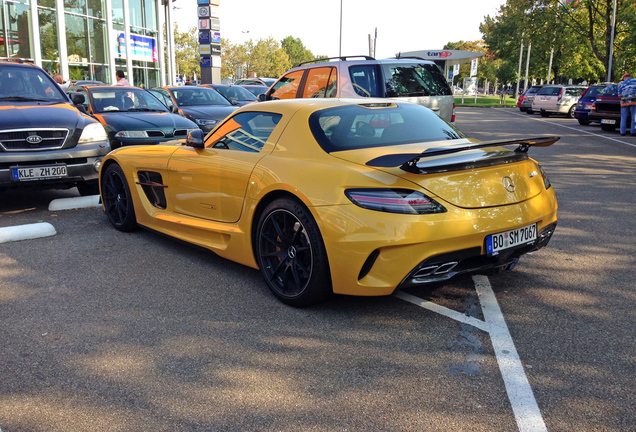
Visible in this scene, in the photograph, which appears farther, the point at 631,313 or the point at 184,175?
the point at 184,175

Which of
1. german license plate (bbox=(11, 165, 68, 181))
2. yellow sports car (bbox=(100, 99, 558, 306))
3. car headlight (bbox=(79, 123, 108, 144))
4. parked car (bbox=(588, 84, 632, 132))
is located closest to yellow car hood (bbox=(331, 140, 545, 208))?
yellow sports car (bbox=(100, 99, 558, 306))

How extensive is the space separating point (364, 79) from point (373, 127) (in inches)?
213

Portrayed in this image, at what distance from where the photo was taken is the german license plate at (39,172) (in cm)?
660

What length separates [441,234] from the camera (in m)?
3.39

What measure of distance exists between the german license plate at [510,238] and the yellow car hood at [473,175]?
0.63 ft

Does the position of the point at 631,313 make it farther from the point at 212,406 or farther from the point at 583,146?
the point at 583,146

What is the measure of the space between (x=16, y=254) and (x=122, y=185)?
1243 millimetres

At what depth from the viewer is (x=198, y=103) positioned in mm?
13633

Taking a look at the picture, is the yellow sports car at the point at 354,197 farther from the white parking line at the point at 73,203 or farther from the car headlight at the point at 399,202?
the white parking line at the point at 73,203

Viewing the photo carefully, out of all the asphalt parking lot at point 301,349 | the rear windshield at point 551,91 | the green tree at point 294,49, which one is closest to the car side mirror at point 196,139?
the asphalt parking lot at point 301,349

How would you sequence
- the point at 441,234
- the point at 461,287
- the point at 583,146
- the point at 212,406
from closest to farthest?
the point at 212,406 → the point at 441,234 → the point at 461,287 → the point at 583,146

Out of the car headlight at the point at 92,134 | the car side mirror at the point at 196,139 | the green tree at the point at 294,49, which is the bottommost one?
the car headlight at the point at 92,134

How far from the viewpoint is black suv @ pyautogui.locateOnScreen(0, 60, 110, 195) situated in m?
6.66

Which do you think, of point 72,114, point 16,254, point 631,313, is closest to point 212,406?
point 631,313
